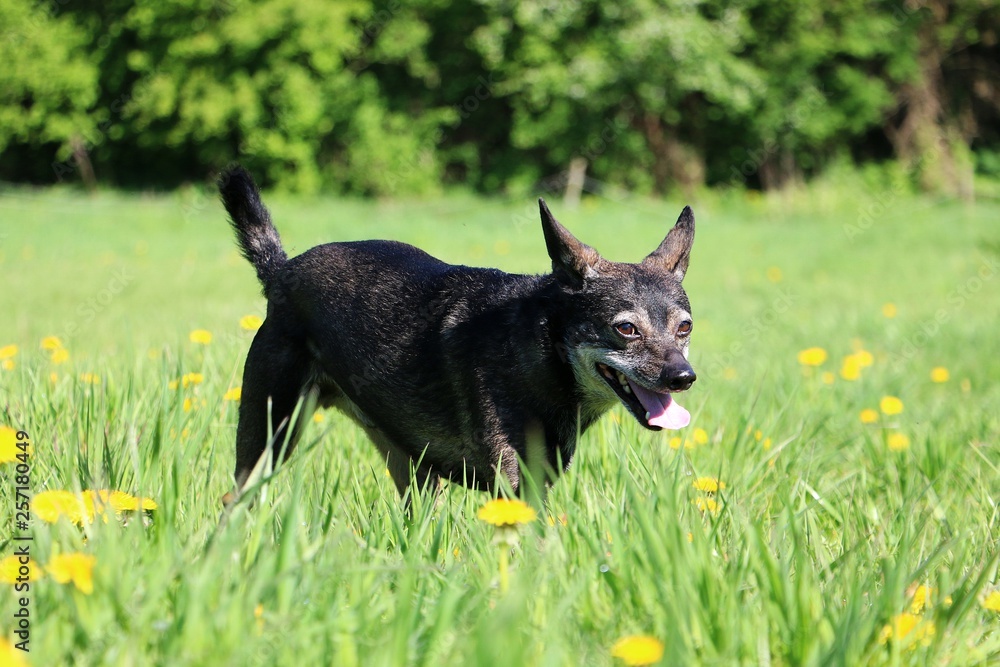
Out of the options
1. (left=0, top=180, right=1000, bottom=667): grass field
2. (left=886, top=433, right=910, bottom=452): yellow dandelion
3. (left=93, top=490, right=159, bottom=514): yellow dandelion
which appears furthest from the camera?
(left=886, top=433, right=910, bottom=452): yellow dandelion

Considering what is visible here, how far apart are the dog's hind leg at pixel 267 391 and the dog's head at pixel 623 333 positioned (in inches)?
39.5

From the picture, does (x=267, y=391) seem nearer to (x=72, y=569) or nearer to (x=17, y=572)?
(x=17, y=572)

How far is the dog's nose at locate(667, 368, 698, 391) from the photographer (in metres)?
2.99

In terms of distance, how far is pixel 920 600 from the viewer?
2268 mm

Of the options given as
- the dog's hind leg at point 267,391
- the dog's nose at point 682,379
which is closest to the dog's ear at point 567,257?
the dog's nose at point 682,379

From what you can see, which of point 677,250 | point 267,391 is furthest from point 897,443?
point 267,391

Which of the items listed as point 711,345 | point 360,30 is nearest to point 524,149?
point 360,30

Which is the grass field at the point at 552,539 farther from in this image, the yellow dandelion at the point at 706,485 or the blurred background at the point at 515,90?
the blurred background at the point at 515,90

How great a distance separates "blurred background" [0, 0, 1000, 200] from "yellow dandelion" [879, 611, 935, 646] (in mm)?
21440

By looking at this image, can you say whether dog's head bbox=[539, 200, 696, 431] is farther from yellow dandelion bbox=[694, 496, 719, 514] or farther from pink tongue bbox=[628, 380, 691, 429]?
yellow dandelion bbox=[694, 496, 719, 514]

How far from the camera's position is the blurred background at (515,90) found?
24.0 meters

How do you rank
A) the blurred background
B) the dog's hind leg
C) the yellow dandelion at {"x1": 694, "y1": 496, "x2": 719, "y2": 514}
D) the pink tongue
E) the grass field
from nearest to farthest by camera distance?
the grass field
the yellow dandelion at {"x1": 694, "y1": 496, "x2": 719, "y2": 514}
the pink tongue
the dog's hind leg
the blurred background

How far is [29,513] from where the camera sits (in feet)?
8.18

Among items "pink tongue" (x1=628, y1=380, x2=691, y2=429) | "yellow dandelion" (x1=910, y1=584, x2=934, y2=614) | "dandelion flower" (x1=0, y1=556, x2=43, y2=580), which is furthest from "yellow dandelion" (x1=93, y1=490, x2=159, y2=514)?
"yellow dandelion" (x1=910, y1=584, x2=934, y2=614)
